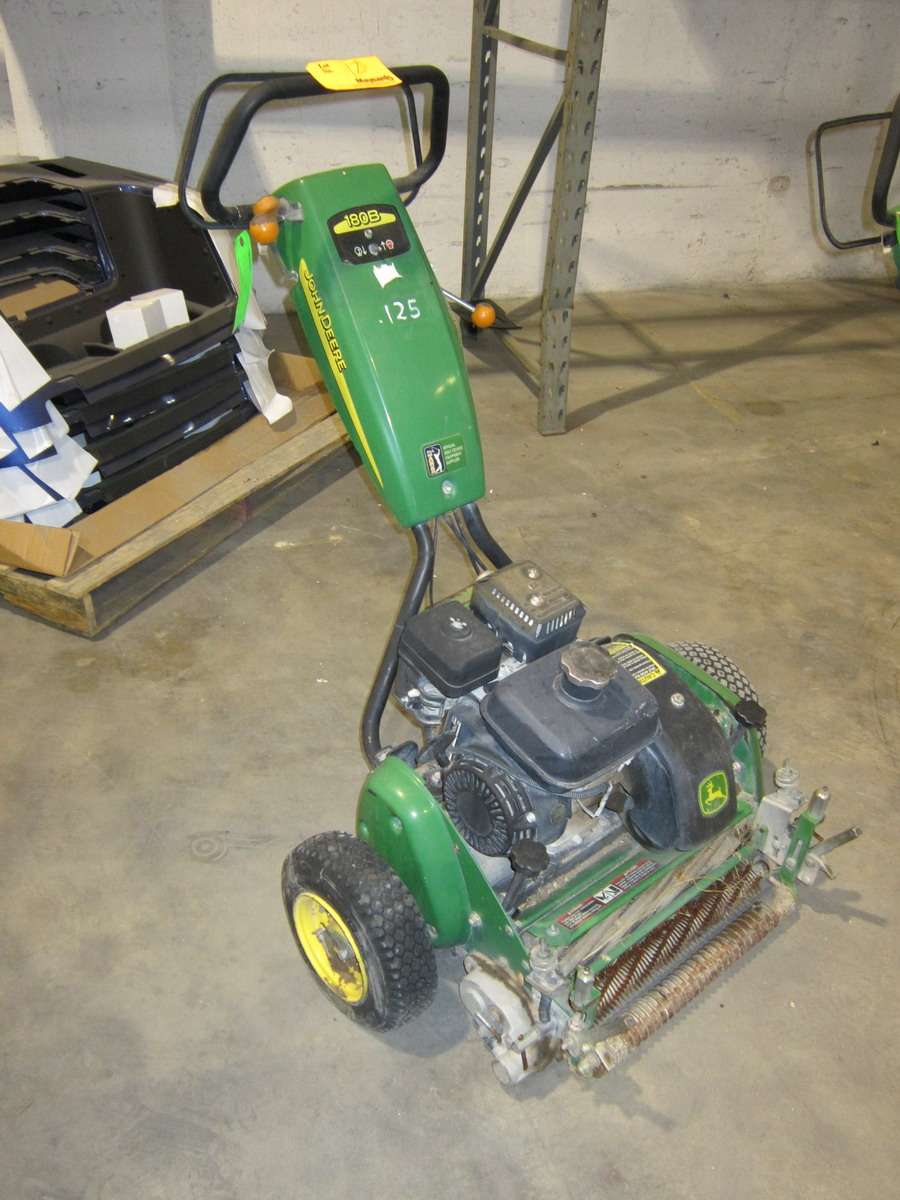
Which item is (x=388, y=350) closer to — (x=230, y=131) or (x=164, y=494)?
(x=230, y=131)

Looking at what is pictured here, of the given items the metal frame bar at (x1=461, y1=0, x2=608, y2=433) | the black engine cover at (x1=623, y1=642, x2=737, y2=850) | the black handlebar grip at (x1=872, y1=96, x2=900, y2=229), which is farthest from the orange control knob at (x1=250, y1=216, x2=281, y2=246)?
the black handlebar grip at (x1=872, y1=96, x2=900, y2=229)

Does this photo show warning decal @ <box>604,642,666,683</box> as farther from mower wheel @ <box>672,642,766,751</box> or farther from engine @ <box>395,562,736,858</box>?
mower wheel @ <box>672,642,766,751</box>

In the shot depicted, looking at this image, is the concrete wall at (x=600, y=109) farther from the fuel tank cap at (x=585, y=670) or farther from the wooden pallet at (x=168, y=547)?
the fuel tank cap at (x=585, y=670)

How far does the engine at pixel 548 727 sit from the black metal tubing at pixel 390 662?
0.14 meters

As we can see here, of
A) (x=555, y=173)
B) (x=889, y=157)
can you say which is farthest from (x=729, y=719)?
(x=555, y=173)

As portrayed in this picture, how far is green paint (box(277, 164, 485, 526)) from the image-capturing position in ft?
6.02

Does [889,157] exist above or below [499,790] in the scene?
above

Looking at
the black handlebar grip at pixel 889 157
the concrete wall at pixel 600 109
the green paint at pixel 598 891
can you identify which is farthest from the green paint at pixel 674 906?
the concrete wall at pixel 600 109

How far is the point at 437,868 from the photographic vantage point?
1603 millimetres

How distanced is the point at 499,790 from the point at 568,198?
2393 mm

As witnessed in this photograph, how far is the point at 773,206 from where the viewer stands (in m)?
5.22

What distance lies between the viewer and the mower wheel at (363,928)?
1.59m

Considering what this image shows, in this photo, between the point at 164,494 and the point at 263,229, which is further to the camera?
the point at 164,494

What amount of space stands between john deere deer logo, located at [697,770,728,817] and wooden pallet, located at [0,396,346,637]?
1620 mm
